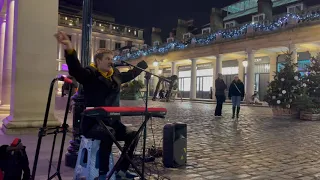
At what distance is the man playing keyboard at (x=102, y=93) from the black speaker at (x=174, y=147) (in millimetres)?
1223

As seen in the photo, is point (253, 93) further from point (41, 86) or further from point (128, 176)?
point (128, 176)

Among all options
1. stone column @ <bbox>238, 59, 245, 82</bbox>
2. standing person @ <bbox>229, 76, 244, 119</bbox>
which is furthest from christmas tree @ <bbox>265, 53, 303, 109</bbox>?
stone column @ <bbox>238, 59, 245, 82</bbox>

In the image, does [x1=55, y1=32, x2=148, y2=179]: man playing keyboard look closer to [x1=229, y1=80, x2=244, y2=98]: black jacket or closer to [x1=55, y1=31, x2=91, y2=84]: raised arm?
[x1=55, y1=31, x2=91, y2=84]: raised arm

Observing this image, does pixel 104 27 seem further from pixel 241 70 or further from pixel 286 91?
pixel 286 91

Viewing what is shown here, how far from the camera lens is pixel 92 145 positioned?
12.6 ft

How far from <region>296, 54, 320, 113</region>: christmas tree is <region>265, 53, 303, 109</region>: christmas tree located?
1.07ft

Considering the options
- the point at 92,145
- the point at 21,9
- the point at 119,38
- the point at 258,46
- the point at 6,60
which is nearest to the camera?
the point at 92,145

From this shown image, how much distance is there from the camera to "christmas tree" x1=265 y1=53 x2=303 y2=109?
15.1 m

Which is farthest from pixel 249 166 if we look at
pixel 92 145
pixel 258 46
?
pixel 258 46

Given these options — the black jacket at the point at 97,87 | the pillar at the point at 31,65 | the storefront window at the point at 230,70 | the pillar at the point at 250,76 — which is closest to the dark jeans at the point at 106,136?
the black jacket at the point at 97,87

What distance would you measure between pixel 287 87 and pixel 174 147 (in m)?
11.5

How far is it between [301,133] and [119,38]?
67.1 metres

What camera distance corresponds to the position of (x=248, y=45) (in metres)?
29.7

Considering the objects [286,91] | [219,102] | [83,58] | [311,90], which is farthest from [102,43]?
[83,58]
